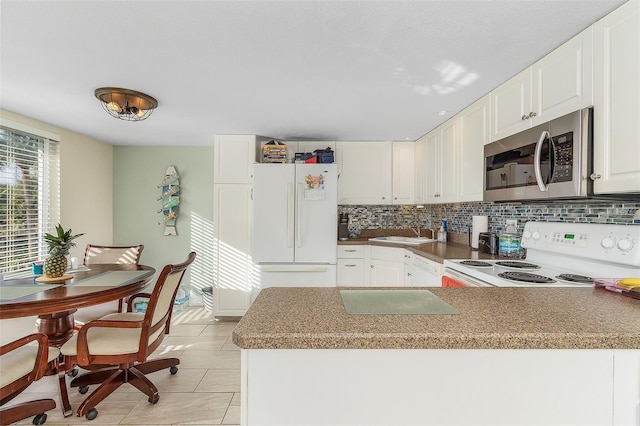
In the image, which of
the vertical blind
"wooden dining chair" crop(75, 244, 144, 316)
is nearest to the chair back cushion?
"wooden dining chair" crop(75, 244, 144, 316)

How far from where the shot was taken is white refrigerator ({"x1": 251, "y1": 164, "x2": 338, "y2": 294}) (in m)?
3.39

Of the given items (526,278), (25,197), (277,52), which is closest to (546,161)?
(526,278)

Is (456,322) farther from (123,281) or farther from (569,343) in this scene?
(123,281)

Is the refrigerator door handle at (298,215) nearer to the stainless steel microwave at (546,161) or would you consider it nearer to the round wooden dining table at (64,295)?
the round wooden dining table at (64,295)

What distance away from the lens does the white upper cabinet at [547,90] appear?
152cm

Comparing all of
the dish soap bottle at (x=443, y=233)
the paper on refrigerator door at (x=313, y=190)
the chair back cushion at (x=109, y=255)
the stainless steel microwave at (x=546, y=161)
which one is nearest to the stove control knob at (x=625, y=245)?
the stainless steel microwave at (x=546, y=161)

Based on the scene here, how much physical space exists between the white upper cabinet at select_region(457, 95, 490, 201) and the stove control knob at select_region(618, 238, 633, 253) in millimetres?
987

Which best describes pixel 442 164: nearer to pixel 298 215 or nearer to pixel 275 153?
pixel 298 215

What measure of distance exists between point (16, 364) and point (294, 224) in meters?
2.28

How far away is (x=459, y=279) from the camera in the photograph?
210 centimetres

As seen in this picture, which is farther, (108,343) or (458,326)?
(108,343)

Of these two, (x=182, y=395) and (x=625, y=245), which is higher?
(x=625, y=245)

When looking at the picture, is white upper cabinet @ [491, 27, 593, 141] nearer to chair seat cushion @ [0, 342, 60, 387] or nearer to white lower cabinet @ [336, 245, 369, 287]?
white lower cabinet @ [336, 245, 369, 287]

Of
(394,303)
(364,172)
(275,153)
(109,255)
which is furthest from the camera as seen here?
(364,172)
